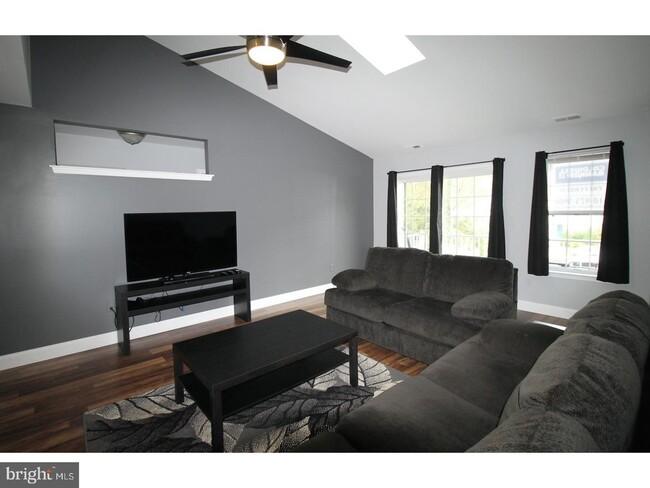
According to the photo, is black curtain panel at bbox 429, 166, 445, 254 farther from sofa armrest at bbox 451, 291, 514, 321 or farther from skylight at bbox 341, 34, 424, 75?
sofa armrest at bbox 451, 291, 514, 321

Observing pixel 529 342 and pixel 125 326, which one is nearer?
pixel 529 342

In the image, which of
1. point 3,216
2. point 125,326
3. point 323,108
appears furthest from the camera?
point 323,108

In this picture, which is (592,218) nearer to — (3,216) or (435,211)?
(435,211)

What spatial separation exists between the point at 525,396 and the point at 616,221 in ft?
12.4

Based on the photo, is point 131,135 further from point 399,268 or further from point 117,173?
point 399,268

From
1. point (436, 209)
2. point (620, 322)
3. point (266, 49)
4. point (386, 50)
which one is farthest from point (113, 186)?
point (436, 209)

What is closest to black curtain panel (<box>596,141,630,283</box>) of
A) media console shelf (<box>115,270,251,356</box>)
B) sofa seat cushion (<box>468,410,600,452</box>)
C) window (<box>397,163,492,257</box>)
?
window (<box>397,163,492,257</box>)

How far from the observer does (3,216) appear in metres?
2.87

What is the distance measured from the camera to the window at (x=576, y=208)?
12.9 ft

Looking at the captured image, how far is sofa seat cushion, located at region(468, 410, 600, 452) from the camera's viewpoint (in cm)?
71

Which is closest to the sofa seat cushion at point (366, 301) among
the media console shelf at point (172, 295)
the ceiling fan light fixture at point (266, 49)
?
the media console shelf at point (172, 295)

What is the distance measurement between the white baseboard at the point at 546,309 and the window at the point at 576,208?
1.60ft
